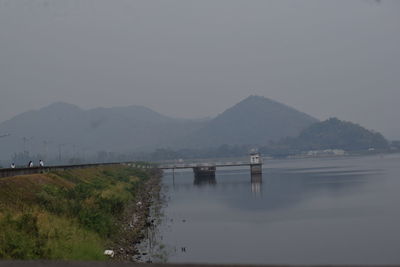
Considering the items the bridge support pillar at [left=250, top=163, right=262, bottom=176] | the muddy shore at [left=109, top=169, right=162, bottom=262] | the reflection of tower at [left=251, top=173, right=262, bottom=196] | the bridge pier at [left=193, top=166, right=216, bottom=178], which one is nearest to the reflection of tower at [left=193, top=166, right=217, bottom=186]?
the bridge pier at [left=193, top=166, right=216, bottom=178]

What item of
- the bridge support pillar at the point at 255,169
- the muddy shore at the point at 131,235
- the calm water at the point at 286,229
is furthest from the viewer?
the bridge support pillar at the point at 255,169

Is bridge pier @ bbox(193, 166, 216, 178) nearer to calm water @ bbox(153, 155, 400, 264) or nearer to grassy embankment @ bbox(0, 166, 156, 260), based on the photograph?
calm water @ bbox(153, 155, 400, 264)

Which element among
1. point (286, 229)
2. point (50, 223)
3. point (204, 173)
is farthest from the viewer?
point (204, 173)

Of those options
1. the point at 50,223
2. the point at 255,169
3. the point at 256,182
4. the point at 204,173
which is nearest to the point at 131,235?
the point at 50,223

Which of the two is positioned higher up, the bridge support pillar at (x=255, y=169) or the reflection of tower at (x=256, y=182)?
the bridge support pillar at (x=255, y=169)

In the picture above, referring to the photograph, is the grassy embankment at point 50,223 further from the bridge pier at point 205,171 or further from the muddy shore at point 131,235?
the bridge pier at point 205,171

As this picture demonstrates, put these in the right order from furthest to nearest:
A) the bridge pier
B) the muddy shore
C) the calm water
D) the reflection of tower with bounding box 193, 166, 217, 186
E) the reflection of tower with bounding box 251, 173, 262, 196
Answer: the bridge pier, the reflection of tower with bounding box 193, 166, 217, 186, the reflection of tower with bounding box 251, 173, 262, 196, the calm water, the muddy shore

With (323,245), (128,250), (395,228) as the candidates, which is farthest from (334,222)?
(128,250)

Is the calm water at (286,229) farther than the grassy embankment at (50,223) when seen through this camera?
Yes

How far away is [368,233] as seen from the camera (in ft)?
136

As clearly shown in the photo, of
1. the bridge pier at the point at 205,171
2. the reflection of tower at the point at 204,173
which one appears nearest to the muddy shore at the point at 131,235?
the reflection of tower at the point at 204,173

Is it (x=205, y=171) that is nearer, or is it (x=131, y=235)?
(x=131, y=235)

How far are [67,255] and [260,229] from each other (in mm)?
30418

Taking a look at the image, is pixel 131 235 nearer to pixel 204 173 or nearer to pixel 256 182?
pixel 256 182
